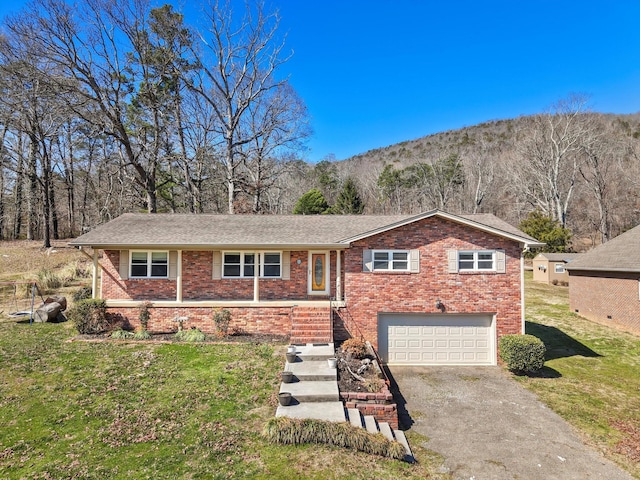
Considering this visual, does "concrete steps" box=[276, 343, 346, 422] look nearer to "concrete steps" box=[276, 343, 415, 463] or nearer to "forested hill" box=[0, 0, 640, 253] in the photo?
"concrete steps" box=[276, 343, 415, 463]

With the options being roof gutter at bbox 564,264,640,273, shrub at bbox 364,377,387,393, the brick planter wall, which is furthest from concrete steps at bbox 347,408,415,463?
roof gutter at bbox 564,264,640,273

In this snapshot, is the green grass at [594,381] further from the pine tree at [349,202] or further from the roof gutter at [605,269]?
the pine tree at [349,202]

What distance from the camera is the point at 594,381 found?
10.5 meters

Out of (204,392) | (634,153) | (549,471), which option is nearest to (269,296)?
(204,392)

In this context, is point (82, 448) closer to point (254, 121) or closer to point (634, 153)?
point (254, 121)

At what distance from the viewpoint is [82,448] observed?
5918 millimetres

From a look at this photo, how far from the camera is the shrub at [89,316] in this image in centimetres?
1207

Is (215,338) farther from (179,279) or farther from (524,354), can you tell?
(524,354)

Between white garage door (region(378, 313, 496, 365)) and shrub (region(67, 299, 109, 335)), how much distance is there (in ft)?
33.2

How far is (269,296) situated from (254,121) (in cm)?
1910

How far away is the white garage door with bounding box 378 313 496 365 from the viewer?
12.1 metres

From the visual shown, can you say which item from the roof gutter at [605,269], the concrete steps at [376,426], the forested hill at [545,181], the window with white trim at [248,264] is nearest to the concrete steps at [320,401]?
the concrete steps at [376,426]

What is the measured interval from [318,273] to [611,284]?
14.4m

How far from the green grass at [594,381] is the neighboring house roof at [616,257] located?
9.39 feet
